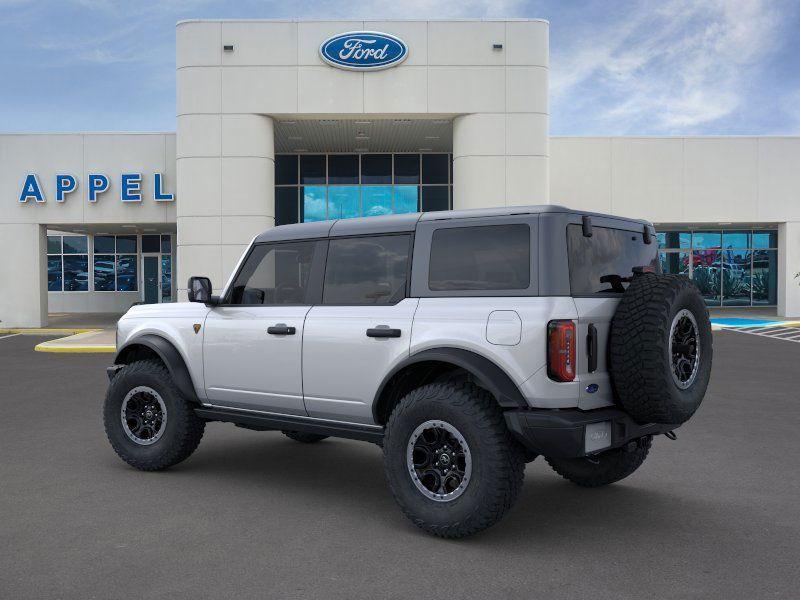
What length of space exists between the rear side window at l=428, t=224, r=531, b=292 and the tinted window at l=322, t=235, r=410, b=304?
0.28m

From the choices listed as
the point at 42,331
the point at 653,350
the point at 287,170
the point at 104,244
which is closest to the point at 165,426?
A: the point at 653,350

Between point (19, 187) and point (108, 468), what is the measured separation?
21.4m

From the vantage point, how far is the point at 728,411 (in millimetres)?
9133

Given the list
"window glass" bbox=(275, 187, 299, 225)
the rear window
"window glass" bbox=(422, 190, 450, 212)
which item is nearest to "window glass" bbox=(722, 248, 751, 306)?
"window glass" bbox=(422, 190, 450, 212)

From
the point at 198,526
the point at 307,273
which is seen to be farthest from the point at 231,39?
the point at 198,526

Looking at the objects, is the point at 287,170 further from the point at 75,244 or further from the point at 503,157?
the point at 75,244

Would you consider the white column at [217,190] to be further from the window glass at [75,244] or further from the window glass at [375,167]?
the window glass at [75,244]

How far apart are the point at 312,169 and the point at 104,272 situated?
1279 cm

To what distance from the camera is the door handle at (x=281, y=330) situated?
5473mm

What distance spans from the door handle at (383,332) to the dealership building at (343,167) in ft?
50.4

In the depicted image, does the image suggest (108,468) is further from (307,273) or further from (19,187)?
(19,187)

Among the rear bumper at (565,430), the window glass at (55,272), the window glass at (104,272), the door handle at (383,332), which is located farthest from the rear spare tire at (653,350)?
the window glass at (55,272)

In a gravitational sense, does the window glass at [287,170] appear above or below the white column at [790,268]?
above

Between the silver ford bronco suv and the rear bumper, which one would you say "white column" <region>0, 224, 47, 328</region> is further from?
the rear bumper
